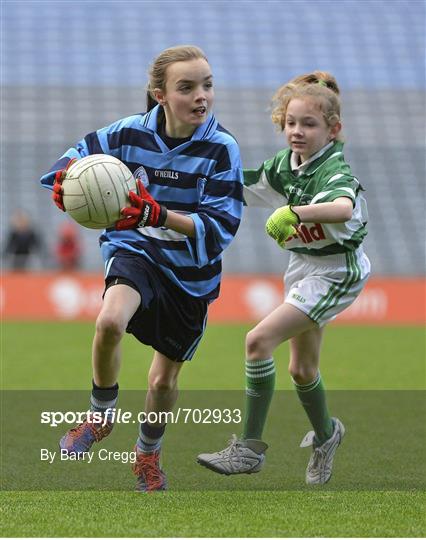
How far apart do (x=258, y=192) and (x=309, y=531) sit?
2248 millimetres

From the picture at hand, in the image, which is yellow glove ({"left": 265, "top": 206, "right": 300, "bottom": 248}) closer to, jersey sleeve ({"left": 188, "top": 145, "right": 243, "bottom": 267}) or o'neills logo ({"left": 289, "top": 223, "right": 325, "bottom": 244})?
jersey sleeve ({"left": 188, "top": 145, "right": 243, "bottom": 267})

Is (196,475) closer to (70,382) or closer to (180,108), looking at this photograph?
(180,108)

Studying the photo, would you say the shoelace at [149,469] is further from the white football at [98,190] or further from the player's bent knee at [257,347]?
the white football at [98,190]

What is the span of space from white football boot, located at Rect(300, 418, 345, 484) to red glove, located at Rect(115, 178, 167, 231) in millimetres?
1578

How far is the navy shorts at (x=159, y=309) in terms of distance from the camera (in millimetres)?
5035

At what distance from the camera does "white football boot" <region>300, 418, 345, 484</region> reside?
5453mm

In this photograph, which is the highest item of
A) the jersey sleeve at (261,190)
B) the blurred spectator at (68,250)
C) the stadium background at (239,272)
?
the jersey sleeve at (261,190)

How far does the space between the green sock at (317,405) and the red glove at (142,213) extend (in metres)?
1.45

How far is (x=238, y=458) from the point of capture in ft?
17.3

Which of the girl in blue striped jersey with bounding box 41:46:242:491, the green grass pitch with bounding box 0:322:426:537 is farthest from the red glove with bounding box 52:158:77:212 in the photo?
the green grass pitch with bounding box 0:322:426:537

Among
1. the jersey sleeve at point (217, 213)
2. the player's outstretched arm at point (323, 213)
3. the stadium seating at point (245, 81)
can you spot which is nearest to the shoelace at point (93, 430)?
the jersey sleeve at point (217, 213)

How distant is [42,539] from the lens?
12.4 feet

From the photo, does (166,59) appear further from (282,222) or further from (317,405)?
(317,405)

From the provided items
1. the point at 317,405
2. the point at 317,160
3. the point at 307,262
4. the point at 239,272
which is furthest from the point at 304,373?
the point at 239,272
